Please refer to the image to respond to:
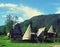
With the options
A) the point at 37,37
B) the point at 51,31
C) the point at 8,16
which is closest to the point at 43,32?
the point at 37,37

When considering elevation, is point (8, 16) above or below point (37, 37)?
above

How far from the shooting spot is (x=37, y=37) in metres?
91.9

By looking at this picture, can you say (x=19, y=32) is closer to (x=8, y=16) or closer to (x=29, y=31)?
(x=29, y=31)

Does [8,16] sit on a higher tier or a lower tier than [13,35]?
higher

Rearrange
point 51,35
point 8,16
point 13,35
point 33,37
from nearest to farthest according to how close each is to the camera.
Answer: point 33,37 < point 13,35 < point 51,35 < point 8,16

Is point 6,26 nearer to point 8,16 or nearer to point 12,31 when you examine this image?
point 8,16

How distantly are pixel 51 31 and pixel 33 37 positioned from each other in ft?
69.8

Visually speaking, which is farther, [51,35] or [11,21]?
[11,21]

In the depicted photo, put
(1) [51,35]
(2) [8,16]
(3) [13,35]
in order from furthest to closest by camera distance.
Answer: (2) [8,16] → (1) [51,35] → (3) [13,35]

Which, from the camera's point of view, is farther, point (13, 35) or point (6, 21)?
point (6, 21)

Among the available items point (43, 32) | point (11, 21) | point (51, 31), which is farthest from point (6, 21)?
point (43, 32)

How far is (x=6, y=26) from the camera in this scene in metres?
149

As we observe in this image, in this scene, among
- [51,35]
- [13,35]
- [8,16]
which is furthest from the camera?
[8,16]

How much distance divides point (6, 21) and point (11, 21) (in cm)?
331
